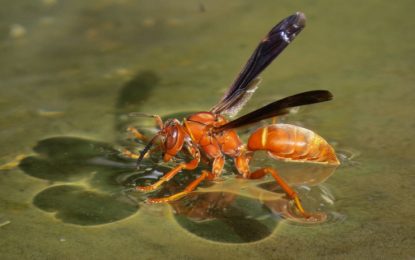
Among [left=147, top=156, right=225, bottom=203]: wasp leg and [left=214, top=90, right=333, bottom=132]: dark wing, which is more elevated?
[left=214, top=90, right=333, bottom=132]: dark wing

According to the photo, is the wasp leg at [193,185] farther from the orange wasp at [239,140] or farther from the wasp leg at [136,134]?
the wasp leg at [136,134]

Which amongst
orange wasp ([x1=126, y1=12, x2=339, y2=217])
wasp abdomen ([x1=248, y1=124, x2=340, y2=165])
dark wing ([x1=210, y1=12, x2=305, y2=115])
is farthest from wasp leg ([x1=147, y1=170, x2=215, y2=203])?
dark wing ([x1=210, y1=12, x2=305, y2=115])

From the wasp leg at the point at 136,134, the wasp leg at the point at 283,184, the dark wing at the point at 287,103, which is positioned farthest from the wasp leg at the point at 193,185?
the wasp leg at the point at 136,134

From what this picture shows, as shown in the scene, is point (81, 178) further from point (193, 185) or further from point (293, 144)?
point (293, 144)

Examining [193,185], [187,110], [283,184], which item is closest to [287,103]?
[283,184]

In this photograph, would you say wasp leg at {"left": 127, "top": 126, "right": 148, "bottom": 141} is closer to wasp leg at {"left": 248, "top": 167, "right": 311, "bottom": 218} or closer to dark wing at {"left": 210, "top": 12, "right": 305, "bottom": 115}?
dark wing at {"left": 210, "top": 12, "right": 305, "bottom": 115}

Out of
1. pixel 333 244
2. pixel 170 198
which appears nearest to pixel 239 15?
pixel 170 198

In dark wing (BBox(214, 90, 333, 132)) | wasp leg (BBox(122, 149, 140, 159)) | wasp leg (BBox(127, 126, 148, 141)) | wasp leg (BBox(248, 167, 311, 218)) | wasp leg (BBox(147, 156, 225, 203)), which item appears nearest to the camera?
dark wing (BBox(214, 90, 333, 132))
